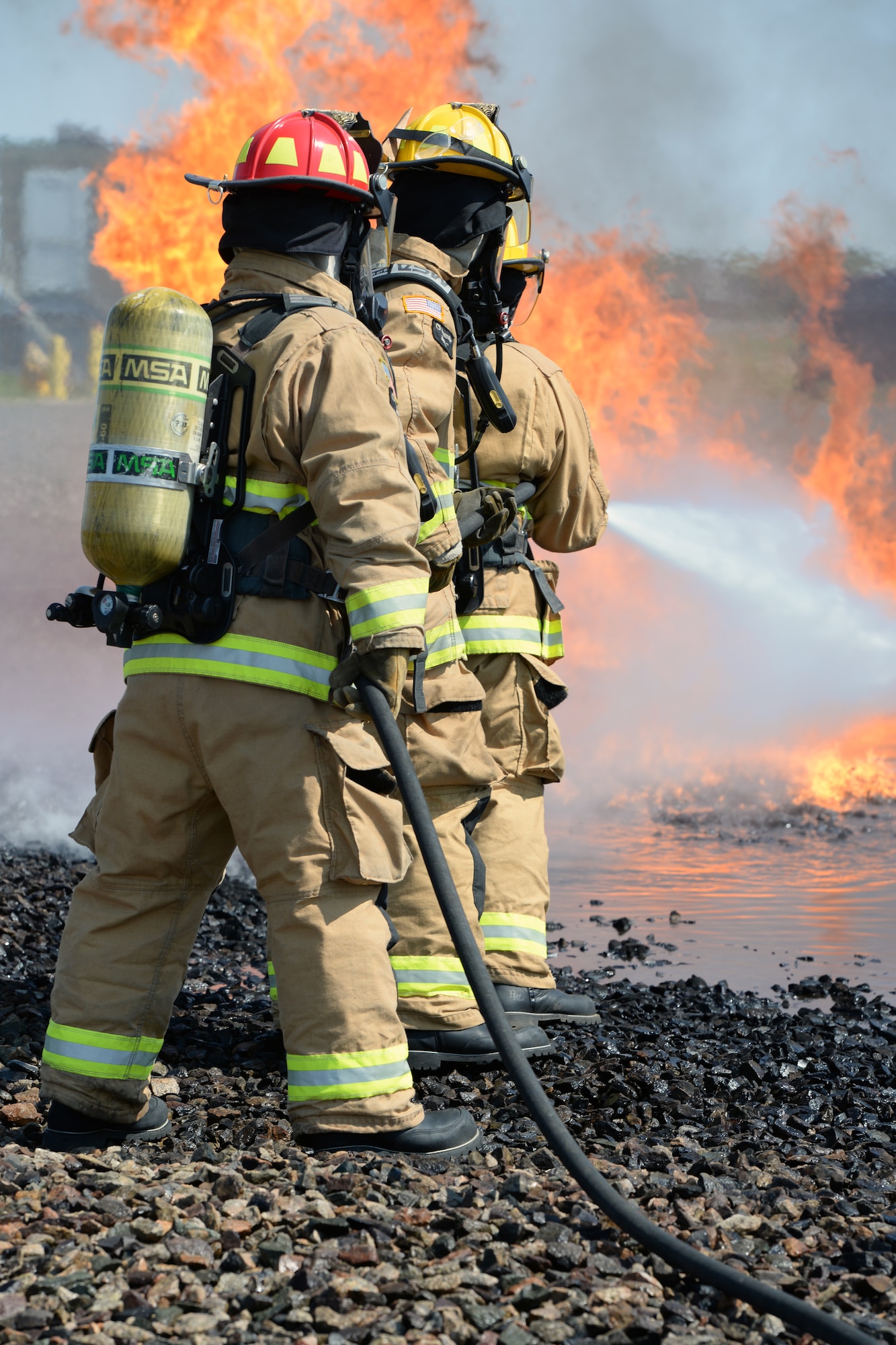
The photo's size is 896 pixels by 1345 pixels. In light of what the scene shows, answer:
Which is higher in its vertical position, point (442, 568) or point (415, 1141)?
point (442, 568)

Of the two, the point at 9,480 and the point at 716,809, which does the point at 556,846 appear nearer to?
the point at 716,809

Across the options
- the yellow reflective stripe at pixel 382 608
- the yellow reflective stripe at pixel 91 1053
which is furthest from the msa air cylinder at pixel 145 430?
the yellow reflective stripe at pixel 91 1053

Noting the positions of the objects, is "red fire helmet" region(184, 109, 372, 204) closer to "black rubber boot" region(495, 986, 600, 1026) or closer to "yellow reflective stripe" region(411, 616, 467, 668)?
"yellow reflective stripe" region(411, 616, 467, 668)

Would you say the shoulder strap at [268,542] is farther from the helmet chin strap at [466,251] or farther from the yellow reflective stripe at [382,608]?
the helmet chin strap at [466,251]

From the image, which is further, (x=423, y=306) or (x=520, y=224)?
Answer: (x=520, y=224)

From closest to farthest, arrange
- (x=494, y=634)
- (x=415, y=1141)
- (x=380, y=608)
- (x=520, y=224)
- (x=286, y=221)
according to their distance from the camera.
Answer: (x=380, y=608) → (x=415, y=1141) → (x=286, y=221) → (x=494, y=634) → (x=520, y=224)

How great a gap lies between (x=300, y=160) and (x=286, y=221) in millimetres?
153

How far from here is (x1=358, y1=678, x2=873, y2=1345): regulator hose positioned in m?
2.07

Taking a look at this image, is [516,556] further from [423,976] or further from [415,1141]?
[415,1141]

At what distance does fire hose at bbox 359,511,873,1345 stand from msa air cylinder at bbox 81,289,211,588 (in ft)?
2.05

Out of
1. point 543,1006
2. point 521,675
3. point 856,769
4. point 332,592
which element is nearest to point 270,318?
point 332,592

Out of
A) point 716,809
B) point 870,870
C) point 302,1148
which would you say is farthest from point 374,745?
point 716,809

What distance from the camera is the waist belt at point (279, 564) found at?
9.77 feet

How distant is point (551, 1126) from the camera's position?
261 centimetres
